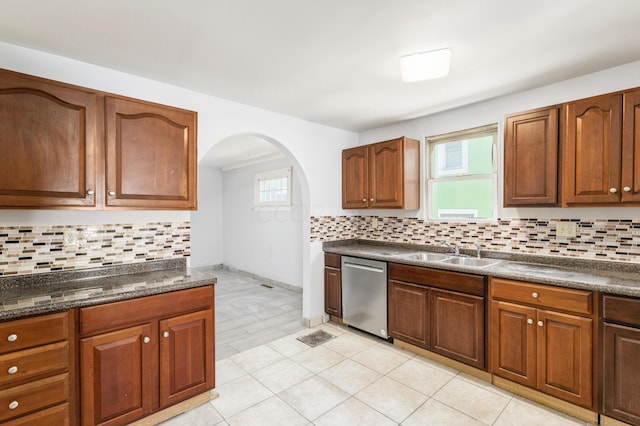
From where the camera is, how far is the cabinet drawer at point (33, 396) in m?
1.52

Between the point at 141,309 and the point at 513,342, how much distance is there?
8.55 feet

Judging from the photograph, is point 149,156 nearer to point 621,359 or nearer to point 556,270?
point 556,270

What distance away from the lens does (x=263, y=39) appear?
76.4 inches

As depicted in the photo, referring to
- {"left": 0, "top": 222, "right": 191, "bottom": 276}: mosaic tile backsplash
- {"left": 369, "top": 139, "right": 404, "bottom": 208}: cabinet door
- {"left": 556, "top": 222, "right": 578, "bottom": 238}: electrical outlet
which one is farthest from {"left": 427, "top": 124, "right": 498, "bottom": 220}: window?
{"left": 0, "top": 222, "right": 191, "bottom": 276}: mosaic tile backsplash

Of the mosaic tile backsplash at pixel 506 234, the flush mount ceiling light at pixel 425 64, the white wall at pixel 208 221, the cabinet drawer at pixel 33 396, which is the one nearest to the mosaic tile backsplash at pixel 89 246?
the cabinet drawer at pixel 33 396

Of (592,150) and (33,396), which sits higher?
(592,150)

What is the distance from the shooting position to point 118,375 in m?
1.84

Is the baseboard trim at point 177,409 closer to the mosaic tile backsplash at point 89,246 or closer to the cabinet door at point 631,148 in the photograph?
the mosaic tile backsplash at point 89,246

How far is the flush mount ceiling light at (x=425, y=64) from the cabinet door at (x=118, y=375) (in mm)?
2458

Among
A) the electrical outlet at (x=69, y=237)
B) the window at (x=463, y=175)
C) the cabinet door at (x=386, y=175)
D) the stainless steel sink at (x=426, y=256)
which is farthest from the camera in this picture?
the cabinet door at (x=386, y=175)

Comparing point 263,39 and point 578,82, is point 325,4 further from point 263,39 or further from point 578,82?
point 578,82

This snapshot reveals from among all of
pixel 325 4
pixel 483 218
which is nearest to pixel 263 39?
pixel 325 4

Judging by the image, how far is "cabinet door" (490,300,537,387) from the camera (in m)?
2.20

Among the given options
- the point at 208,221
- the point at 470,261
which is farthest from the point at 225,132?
the point at 208,221
